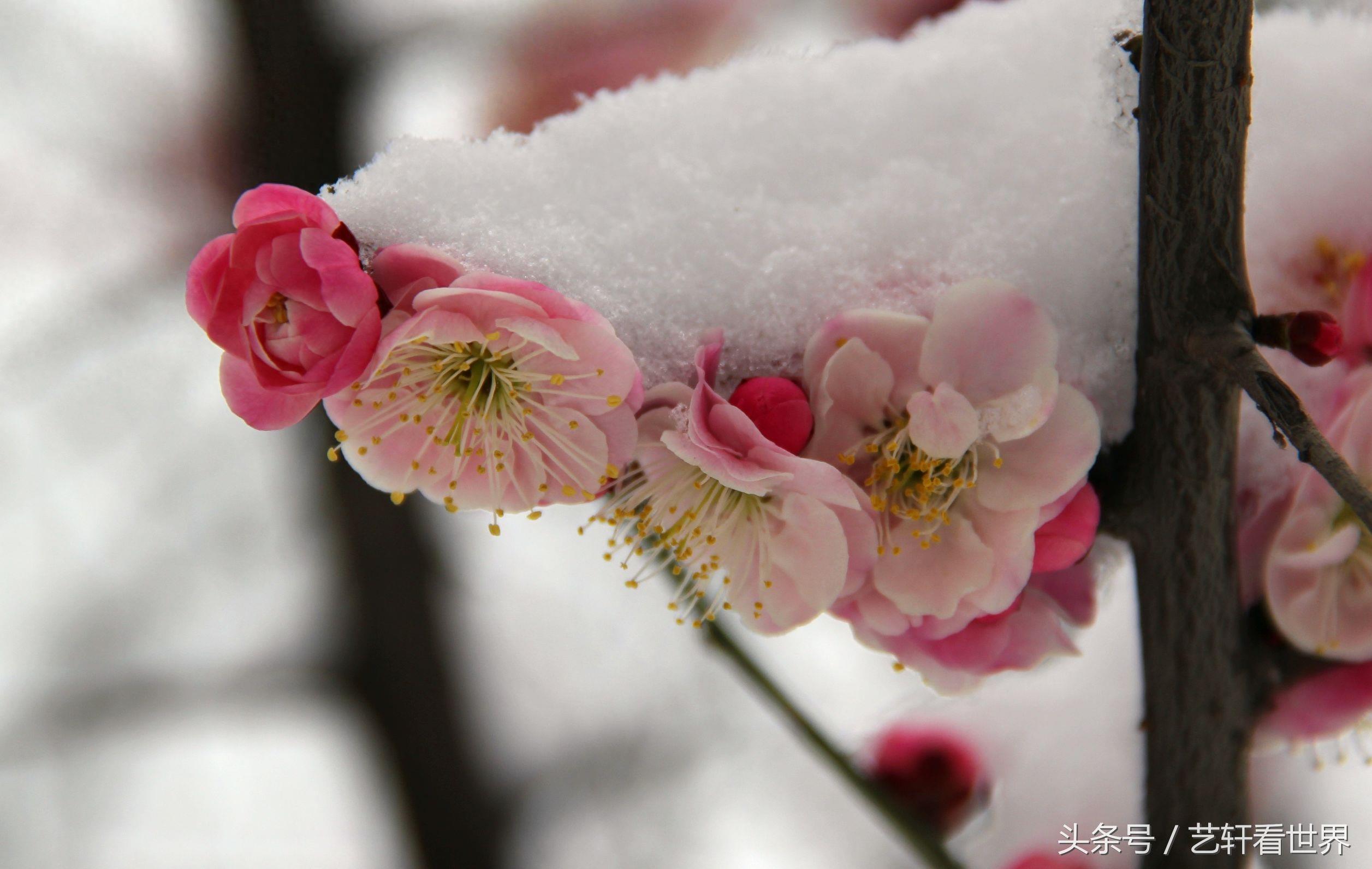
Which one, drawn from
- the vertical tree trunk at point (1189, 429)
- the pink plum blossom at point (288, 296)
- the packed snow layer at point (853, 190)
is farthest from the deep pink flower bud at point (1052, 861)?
the pink plum blossom at point (288, 296)

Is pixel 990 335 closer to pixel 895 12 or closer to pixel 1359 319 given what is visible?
pixel 1359 319

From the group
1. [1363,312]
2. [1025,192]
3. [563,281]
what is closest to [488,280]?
[563,281]

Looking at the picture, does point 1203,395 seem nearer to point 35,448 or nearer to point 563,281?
point 563,281

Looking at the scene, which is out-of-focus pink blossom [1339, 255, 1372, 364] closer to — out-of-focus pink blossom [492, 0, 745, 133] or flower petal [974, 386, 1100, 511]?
flower petal [974, 386, 1100, 511]

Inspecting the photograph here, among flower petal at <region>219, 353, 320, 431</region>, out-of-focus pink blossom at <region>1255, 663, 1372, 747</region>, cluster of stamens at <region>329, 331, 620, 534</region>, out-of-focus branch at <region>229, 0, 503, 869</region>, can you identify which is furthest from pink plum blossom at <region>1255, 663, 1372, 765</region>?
out-of-focus branch at <region>229, 0, 503, 869</region>

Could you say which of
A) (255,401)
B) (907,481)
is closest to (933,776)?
(907,481)

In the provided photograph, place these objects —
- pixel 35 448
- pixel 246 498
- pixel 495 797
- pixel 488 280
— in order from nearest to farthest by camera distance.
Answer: pixel 488 280 < pixel 35 448 < pixel 246 498 < pixel 495 797
